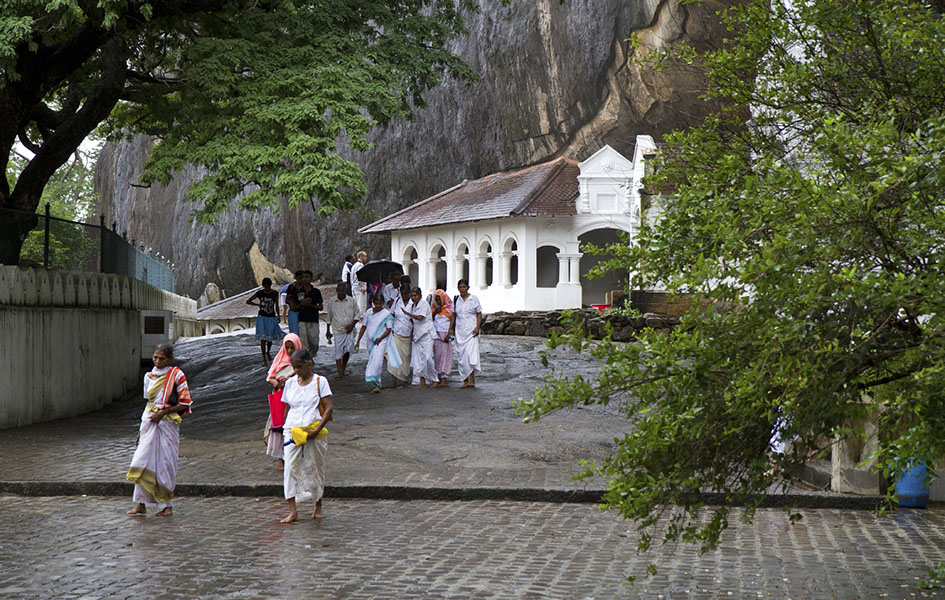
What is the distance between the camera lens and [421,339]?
16484 mm

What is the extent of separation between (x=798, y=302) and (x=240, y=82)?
487 inches

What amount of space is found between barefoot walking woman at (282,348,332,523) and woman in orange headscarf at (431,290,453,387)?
811 centimetres

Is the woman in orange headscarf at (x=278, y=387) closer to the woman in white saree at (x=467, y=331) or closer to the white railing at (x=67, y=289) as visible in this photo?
the white railing at (x=67, y=289)

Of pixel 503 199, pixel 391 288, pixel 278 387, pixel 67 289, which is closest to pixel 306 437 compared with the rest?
pixel 278 387

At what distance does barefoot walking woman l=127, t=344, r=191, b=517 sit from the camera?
335 inches

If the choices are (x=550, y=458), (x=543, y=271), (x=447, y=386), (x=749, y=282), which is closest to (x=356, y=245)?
(x=543, y=271)

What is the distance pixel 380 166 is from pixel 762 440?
42.0m

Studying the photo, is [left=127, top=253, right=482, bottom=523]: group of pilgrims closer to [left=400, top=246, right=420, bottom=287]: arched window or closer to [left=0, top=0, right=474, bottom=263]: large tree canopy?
[left=0, top=0, right=474, bottom=263]: large tree canopy

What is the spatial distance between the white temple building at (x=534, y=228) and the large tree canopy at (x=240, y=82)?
15211 mm

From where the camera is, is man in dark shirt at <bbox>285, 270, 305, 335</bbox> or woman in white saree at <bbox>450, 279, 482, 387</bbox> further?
man in dark shirt at <bbox>285, 270, 305, 335</bbox>

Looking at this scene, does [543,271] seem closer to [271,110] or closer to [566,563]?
[271,110]

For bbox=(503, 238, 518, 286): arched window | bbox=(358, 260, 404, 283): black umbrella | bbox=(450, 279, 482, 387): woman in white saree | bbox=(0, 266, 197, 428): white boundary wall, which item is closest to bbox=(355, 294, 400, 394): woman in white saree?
bbox=(450, 279, 482, 387): woman in white saree

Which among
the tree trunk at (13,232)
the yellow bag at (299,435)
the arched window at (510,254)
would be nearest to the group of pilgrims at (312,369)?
the yellow bag at (299,435)

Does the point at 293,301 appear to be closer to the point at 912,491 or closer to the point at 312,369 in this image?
the point at 312,369
